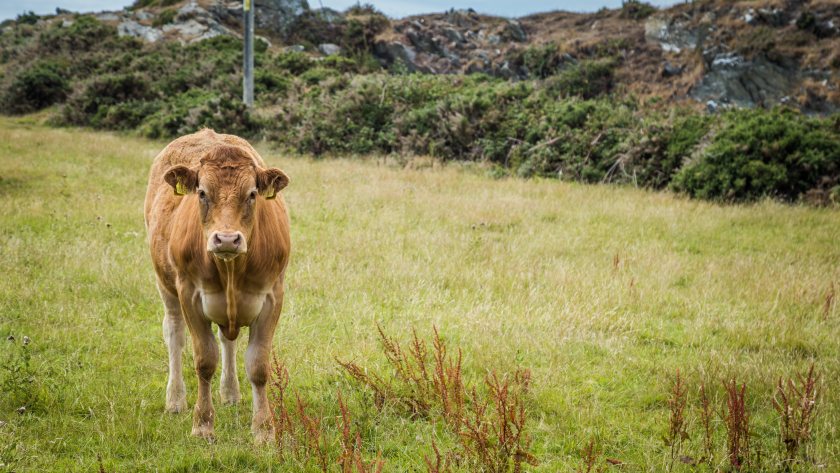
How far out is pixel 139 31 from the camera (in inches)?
1357

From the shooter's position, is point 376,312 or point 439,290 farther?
point 439,290

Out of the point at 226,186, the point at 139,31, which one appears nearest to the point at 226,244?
the point at 226,186

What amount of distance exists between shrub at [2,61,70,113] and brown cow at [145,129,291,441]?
85.7 feet

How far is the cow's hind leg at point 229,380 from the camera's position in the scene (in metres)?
4.93

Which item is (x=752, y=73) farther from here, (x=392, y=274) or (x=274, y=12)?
(x=274, y=12)

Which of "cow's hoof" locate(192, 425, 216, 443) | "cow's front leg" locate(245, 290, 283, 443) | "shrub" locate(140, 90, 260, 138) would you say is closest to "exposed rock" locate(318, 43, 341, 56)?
"shrub" locate(140, 90, 260, 138)

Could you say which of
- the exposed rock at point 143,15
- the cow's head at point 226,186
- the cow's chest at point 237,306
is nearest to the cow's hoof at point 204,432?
the cow's chest at point 237,306

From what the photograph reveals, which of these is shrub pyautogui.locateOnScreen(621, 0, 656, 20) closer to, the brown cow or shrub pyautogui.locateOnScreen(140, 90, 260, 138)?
shrub pyautogui.locateOnScreen(140, 90, 260, 138)

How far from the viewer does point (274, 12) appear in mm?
37031

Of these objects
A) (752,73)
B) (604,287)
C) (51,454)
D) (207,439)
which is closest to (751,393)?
(604,287)

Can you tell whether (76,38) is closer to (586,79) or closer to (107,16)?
(107,16)

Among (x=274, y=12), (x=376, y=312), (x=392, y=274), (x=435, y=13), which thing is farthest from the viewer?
(x=435, y=13)

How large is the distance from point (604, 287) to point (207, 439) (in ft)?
15.9

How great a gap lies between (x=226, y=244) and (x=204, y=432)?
163 cm
